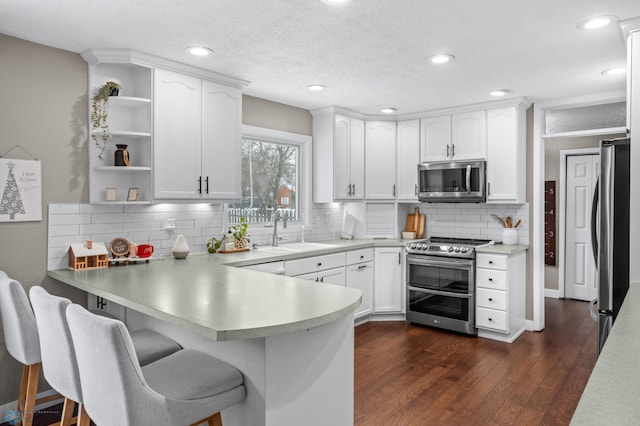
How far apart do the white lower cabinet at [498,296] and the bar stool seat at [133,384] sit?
315cm

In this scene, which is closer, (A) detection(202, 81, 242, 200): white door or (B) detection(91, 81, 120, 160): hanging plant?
(B) detection(91, 81, 120, 160): hanging plant

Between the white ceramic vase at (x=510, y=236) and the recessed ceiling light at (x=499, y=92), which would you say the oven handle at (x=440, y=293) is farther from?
the recessed ceiling light at (x=499, y=92)

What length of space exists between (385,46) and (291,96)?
59.8 inches

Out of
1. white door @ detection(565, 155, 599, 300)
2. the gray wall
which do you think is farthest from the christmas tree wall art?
white door @ detection(565, 155, 599, 300)

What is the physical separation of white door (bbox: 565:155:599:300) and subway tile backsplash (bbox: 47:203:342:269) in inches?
165

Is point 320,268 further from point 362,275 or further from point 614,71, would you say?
point 614,71

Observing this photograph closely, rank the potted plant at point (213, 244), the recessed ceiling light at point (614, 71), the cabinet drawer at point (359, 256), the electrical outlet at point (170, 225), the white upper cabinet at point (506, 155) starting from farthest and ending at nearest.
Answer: the cabinet drawer at point (359, 256) → the white upper cabinet at point (506, 155) → the potted plant at point (213, 244) → the electrical outlet at point (170, 225) → the recessed ceiling light at point (614, 71)

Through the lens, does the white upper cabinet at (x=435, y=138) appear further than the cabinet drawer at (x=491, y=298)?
Yes

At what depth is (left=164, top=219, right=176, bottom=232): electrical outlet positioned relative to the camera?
3.52 metres

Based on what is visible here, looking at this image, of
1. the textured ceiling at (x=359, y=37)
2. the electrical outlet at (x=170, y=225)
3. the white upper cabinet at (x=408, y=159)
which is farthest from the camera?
the white upper cabinet at (x=408, y=159)

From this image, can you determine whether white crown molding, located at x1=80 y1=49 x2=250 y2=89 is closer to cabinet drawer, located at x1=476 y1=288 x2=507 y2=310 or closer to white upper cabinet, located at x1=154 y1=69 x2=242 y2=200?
white upper cabinet, located at x1=154 y1=69 x2=242 y2=200

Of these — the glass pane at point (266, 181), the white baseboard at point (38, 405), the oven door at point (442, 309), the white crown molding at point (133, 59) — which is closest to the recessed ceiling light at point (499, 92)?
the oven door at point (442, 309)

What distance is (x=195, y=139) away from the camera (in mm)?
3391

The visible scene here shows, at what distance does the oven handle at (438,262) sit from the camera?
434cm
